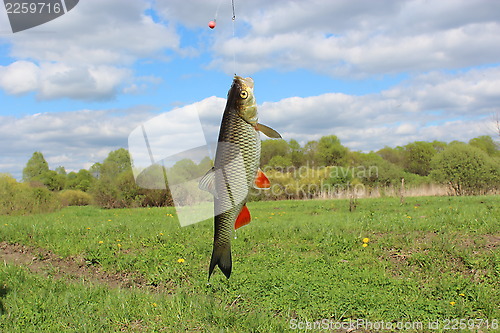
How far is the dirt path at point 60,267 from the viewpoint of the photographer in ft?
22.2

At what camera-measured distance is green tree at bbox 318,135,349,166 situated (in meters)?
31.4

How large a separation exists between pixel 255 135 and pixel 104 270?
266 inches

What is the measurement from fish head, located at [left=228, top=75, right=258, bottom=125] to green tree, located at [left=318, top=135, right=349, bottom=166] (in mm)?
30013

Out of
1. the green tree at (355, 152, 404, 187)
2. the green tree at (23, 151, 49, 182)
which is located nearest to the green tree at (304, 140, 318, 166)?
the green tree at (355, 152, 404, 187)

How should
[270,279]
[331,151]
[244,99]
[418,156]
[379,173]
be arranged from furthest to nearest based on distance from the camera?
[418,156], [331,151], [379,173], [270,279], [244,99]

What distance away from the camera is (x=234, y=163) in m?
1.19

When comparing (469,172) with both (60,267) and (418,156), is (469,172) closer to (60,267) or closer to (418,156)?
(418,156)

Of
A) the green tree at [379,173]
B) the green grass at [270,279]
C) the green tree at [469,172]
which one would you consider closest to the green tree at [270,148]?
the green grass at [270,279]

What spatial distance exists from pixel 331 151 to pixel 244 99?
31399mm

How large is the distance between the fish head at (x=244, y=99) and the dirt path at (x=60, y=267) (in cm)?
578

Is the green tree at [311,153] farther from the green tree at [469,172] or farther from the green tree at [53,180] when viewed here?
the green tree at [53,180]

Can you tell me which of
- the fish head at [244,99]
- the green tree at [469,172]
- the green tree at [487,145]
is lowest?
the green tree at [469,172]

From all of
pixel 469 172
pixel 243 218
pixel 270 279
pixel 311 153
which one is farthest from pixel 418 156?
pixel 243 218

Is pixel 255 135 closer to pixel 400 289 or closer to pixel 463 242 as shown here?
pixel 400 289
